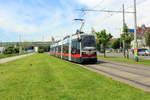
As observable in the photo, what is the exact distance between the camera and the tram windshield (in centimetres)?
1930

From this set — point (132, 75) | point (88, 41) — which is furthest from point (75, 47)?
point (132, 75)

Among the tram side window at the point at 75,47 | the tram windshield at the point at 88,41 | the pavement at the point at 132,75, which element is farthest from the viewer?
the tram side window at the point at 75,47

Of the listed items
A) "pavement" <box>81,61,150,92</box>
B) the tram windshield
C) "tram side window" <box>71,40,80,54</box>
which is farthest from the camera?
"tram side window" <box>71,40,80,54</box>

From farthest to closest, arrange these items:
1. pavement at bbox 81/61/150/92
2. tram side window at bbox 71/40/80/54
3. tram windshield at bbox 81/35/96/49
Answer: tram side window at bbox 71/40/80/54, tram windshield at bbox 81/35/96/49, pavement at bbox 81/61/150/92

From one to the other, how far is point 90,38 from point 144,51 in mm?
31132

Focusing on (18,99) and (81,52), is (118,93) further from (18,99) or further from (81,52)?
(81,52)

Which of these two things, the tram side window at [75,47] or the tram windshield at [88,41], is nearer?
the tram windshield at [88,41]

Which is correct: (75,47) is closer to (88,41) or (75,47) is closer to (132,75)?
(88,41)

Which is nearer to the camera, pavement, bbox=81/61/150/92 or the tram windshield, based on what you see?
pavement, bbox=81/61/150/92

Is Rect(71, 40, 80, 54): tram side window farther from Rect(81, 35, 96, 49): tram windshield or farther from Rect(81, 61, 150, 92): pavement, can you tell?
Rect(81, 61, 150, 92): pavement

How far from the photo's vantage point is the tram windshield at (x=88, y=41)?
63.3 ft

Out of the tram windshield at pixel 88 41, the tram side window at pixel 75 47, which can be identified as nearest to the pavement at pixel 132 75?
the tram windshield at pixel 88 41

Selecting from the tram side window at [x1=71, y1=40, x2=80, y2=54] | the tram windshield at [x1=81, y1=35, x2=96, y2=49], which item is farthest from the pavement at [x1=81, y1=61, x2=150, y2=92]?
the tram side window at [x1=71, y1=40, x2=80, y2=54]

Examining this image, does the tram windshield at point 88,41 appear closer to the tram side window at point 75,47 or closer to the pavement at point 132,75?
the tram side window at point 75,47
